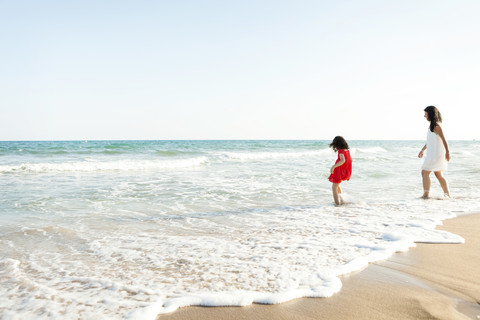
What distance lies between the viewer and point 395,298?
2.50 metres

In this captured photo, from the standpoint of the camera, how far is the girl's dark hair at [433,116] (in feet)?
23.7

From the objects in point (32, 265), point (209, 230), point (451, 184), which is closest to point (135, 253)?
point (32, 265)

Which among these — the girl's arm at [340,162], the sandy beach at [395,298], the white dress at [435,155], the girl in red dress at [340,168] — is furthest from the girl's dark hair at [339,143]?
the sandy beach at [395,298]

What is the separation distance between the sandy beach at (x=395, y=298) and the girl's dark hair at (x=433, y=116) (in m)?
4.59

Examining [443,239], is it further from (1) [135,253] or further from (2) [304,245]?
(1) [135,253]

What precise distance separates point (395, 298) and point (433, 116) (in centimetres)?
592

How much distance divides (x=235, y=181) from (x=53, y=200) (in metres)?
5.01

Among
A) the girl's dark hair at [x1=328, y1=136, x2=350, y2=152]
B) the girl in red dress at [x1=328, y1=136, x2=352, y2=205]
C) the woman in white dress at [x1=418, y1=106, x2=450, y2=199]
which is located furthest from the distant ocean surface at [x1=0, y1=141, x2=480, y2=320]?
the girl's dark hair at [x1=328, y1=136, x2=350, y2=152]

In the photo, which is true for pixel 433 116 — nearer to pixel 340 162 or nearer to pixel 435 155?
pixel 435 155

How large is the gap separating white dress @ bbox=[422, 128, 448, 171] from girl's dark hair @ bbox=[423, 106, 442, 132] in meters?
0.21

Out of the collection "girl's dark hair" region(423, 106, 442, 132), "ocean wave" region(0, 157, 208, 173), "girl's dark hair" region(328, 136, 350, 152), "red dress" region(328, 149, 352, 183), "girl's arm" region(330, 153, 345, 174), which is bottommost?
"ocean wave" region(0, 157, 208, 173)

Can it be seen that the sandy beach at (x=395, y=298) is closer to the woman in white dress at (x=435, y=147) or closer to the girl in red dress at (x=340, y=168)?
the girl in red dress at (x=340, y=168)

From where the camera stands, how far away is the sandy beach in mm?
2295

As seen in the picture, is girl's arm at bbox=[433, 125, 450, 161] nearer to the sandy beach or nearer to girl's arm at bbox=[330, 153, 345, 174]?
girl's arm at bbox=[330, 153, 345, 174]
